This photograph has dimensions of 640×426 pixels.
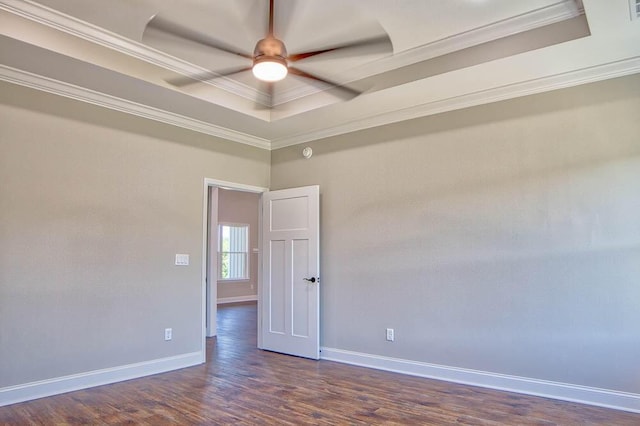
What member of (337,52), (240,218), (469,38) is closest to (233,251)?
(240,218)

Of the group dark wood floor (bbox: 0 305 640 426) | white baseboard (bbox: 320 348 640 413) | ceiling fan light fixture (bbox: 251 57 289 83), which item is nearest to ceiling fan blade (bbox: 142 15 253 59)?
ceiling fan light fixture (bbox: 251 57 289 83)

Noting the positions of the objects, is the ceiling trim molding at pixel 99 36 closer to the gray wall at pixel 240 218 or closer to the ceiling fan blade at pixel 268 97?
the ceiling fan blade at pixel 268 97

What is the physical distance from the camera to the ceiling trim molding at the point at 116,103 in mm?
3562

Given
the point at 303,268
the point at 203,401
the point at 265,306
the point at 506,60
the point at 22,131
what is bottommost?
the point at 203,401

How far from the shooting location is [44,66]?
11.3ft

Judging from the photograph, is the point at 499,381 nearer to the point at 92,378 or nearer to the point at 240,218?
the point at 92,378

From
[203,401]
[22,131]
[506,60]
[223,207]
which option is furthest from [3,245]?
[223,207]

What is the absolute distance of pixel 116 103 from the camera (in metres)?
4.16

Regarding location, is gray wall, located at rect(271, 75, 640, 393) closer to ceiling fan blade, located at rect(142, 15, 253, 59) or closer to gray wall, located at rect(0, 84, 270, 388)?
gray wall, located at rect(0, 84, 270, 388)

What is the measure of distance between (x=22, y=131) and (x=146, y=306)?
1942 mm

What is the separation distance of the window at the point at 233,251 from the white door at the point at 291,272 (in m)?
5.48

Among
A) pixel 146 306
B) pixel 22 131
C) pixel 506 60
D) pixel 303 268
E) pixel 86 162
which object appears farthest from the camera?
pixel 303 268

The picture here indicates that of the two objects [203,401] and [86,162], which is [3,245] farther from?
[203,401]

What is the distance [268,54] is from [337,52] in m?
0.71
